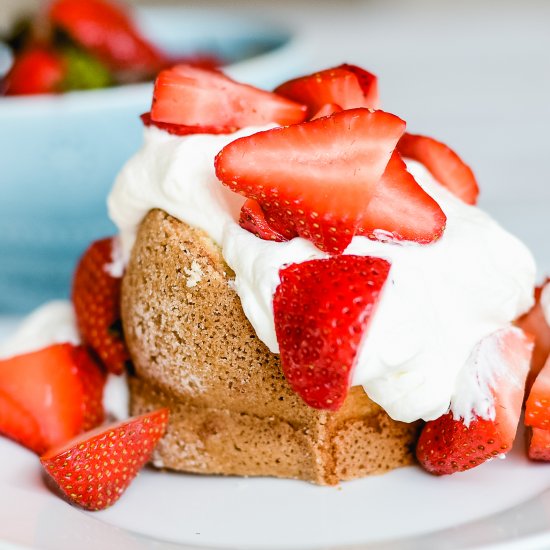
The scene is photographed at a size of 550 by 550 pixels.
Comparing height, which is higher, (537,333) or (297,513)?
(537,333)

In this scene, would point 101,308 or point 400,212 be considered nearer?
point 400,212

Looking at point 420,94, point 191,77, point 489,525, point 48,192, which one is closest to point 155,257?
point 191,77

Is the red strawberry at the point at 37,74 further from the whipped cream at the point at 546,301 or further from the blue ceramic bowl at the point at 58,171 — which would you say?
the whipped cream at the point at 546,301

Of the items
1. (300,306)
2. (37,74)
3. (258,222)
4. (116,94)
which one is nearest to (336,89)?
(258,222)

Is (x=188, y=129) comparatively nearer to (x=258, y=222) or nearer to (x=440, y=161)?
(x=258, y=222)

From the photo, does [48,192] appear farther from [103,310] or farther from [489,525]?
[489,525]

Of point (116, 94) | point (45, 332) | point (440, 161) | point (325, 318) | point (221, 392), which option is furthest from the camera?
point (116, 94)

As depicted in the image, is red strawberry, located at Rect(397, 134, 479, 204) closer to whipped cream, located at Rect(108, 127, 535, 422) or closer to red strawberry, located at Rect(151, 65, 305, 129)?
whipped cream, located at Rect(108, 127, 535, 422)
